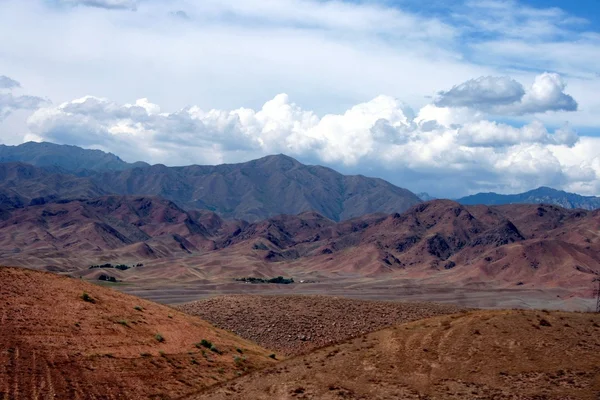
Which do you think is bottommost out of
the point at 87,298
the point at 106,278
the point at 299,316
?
the point at 106,278

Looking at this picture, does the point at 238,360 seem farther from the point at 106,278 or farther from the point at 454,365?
the point at 106,278

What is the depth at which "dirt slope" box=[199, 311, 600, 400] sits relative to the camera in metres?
23.5

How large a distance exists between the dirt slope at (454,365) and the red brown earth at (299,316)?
66.9 feet

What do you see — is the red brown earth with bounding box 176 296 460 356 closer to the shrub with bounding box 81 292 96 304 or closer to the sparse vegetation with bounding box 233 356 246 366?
the sparse vegetation with bounding box 233 356 246 366

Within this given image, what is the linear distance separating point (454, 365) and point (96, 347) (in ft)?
52.5

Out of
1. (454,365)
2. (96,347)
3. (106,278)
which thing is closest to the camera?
(454,365)

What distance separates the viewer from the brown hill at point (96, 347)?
27.2 m

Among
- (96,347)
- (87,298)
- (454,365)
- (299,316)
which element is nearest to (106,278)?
(299,316)

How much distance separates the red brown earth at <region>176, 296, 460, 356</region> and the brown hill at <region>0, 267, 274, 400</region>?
1079 cm

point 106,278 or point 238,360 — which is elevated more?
point 238,360

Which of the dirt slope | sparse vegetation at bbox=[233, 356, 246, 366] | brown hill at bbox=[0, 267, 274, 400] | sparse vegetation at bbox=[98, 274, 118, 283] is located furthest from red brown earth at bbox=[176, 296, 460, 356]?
sparse vegetation at bbox=[98, 274, 118, 283]

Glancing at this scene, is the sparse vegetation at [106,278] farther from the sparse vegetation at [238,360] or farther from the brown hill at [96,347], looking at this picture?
the sparse vegetation at [238,360]

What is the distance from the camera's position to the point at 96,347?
1210 inches

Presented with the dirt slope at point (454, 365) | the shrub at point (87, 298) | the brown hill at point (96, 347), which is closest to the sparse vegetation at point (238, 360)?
the brown hill at point (96, 347)
